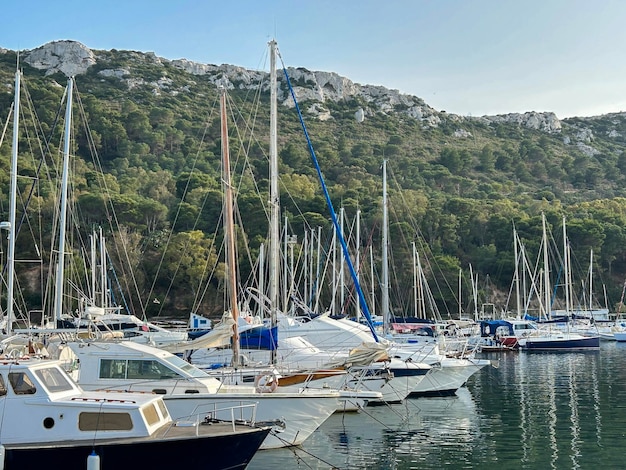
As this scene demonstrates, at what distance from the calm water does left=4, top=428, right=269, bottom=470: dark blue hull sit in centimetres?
329

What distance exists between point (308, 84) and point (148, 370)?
145 meters

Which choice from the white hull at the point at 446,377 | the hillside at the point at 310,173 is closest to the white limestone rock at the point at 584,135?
the hillside at the point at 310,173

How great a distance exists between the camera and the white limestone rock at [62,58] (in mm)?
133250

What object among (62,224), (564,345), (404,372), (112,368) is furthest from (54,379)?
(564,345)

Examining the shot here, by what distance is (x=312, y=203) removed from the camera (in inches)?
3248

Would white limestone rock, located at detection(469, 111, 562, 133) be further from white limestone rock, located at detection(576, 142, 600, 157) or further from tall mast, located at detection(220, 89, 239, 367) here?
tall mast, located at detection(220, 89, 239, 367)

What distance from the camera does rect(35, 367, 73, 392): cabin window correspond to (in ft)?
42.3

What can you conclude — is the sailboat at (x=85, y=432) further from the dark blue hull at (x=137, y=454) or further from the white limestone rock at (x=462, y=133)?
the white limestone rock at (x=462, y=133)

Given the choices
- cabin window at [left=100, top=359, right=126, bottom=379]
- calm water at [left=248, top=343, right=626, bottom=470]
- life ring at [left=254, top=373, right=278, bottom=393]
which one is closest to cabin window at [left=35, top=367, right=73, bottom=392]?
cabin window at [left=100, top=359, right=126, bottom=379]

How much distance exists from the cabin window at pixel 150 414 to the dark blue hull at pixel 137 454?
62cm

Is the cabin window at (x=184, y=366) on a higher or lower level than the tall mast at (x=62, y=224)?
lower

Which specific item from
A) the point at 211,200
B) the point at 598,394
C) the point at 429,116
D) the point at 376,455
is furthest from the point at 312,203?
the point at 429,116

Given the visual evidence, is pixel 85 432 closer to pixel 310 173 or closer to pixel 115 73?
pixel 310 173

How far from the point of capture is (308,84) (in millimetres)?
157375
